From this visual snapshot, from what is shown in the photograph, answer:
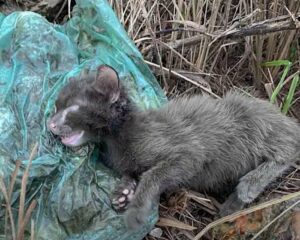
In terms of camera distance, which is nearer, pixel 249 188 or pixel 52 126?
pixel 52 126

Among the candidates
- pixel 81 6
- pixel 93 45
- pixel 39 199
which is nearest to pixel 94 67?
pixel 93 45

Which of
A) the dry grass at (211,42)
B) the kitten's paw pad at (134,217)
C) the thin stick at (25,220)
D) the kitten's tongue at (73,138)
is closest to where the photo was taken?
the thin stick at (25,220)

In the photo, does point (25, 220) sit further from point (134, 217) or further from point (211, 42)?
point (211, 42)

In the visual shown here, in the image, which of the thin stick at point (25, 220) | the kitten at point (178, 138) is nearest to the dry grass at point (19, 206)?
the thin stick at point (25, 220)

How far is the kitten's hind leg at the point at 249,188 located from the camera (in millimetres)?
3447

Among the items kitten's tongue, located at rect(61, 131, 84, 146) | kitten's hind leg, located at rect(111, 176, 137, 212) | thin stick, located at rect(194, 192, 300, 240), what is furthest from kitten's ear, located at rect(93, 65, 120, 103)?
thin stick, located at rect(194, 192, 300, 240)

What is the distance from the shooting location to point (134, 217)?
3168mm

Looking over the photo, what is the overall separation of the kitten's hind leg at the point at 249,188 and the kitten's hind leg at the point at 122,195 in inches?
19.1

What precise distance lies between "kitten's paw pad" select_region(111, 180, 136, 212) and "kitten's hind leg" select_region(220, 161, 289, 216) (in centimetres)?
49

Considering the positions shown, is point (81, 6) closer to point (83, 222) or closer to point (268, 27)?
point (268, 27)

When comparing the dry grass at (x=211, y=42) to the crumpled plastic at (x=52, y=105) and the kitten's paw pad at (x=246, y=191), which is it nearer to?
the crumpled plastic at (x=52, y=105)

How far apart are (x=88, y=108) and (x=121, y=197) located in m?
0.43

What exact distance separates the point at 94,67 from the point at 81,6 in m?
0.49

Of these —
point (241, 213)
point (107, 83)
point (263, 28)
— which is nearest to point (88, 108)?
point (107, 83)
